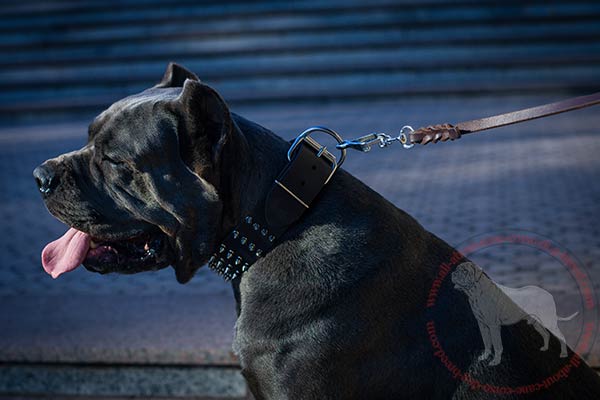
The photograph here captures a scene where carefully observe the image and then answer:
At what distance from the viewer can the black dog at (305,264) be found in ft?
7.36

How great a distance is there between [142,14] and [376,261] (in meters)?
12.8

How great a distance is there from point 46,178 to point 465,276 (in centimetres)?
143

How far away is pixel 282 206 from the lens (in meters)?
2.30

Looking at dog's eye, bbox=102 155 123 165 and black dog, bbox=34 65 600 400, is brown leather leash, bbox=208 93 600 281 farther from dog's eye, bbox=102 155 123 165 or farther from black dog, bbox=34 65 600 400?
dog's eye, bbox=102 155 123 165

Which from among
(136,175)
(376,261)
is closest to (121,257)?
(136,175)

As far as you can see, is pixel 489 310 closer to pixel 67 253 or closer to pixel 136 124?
pixel 136 124

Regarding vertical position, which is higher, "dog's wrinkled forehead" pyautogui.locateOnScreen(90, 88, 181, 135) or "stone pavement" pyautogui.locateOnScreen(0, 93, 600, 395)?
"dog's wrinkled forehead" pyautogui.locateOnScreen(90, 88, 181, 135)

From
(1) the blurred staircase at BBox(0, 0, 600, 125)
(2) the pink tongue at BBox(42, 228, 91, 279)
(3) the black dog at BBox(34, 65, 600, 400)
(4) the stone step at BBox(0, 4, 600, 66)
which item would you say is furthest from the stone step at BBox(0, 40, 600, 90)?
(3) the black dog at BBox(34, 65, 600, 400)

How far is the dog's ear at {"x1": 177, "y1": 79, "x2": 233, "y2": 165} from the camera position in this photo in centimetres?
223

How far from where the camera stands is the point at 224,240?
2377 millimetres

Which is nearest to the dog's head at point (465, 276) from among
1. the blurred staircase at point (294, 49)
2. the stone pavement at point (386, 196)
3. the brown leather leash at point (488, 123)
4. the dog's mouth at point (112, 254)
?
the brown leather leash at point (488, 123)

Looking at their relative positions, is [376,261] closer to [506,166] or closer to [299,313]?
[299,313]

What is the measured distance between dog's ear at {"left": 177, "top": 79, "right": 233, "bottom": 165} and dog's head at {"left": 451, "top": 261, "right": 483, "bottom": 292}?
0.84 meters

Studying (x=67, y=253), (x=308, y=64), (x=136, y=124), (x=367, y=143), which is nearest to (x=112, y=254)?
(x=67, y=253)
